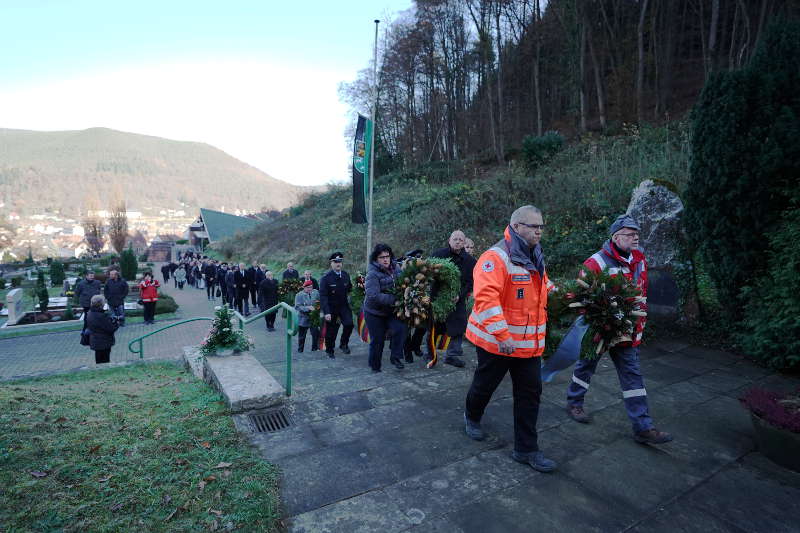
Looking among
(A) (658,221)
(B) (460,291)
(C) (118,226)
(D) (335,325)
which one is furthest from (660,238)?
(C) (118,226)

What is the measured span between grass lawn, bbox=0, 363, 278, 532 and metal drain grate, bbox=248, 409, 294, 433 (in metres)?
Answer: 0.23

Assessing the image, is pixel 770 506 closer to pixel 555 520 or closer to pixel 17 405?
pixel 555 520

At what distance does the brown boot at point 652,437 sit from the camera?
12.4ft

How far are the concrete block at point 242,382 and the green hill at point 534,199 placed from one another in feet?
22.5

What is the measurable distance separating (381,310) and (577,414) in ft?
8.92

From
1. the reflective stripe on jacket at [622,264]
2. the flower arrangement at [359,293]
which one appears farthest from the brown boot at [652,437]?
the flower arrangement at [359,293]

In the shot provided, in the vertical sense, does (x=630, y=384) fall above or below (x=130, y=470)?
above

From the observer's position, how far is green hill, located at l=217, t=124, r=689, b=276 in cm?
1094

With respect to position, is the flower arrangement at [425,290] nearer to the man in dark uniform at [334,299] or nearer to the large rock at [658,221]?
the man in dark uniform at [334,299]

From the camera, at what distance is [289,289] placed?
40.9 ft

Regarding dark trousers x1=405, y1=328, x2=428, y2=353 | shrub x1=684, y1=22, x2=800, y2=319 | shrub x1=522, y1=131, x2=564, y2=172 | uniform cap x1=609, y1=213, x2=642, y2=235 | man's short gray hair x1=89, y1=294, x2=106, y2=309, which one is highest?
shrub x1=522, y1=131, x2=564, y2=172

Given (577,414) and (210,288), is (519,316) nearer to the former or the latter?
(577,414)

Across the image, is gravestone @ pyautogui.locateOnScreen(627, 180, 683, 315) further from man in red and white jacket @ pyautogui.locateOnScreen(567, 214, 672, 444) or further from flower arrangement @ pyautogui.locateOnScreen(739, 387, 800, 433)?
flower arrangement @ pyautogui.locateOnScreen(739, 387, 800, 433)

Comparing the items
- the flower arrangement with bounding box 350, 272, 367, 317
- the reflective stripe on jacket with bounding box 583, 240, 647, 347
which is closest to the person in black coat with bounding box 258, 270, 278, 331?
the flower arrangement with bounding box 350, 272, 367, 317
